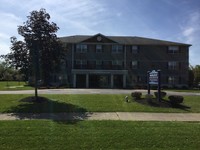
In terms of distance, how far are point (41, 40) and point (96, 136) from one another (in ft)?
35.6

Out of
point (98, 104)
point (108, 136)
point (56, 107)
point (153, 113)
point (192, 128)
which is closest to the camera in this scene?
point (108, 136)

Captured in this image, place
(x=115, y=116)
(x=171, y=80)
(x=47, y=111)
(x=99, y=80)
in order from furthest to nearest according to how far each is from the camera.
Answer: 1. (x=171, y=80)
2. (x=99, y=80)
3. (x=47, y=111)
4. (x=115, y=116)

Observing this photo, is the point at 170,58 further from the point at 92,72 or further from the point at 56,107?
the point at 56,107

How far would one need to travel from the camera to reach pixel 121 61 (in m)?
50.3

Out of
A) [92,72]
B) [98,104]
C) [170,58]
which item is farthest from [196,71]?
[98,104]

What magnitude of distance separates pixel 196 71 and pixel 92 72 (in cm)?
2793

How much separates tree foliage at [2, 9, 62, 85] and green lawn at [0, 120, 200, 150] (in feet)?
26.1

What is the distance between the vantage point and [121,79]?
49719mm

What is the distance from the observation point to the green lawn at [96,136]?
8.11 meters

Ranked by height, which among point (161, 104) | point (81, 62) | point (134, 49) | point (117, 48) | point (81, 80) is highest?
point (117, 48)

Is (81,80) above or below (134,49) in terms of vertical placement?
below

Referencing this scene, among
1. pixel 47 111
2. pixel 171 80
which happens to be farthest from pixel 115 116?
pixel 171 80

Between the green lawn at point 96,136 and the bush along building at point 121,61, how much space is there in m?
38.4

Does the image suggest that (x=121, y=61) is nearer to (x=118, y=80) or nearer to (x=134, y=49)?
(x=134, y=49)
